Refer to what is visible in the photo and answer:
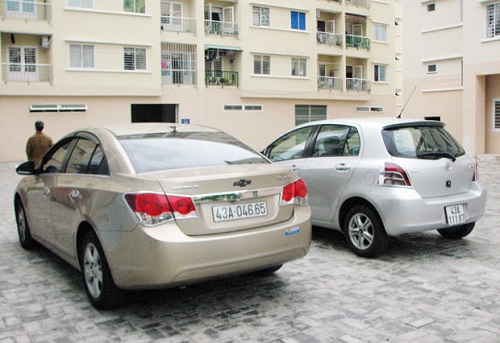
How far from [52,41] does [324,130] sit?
80.7 ft

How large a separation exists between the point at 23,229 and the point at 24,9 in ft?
81.6

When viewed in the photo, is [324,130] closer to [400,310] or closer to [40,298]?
[400,310]

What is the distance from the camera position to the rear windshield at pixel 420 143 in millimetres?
6262

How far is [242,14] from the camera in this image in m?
34.9

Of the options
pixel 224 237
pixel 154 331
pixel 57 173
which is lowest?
pixel 154 331

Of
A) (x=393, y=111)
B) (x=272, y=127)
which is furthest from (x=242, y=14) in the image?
(x=393, y=111)

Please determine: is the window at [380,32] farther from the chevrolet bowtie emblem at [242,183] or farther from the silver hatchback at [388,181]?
the chevrolet bowtie emblem at [242,183]

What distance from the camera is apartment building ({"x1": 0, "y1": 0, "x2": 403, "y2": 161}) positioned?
28469mm

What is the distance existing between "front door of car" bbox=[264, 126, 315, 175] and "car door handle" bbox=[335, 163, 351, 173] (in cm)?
71

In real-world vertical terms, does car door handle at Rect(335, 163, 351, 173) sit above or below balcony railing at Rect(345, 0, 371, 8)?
below

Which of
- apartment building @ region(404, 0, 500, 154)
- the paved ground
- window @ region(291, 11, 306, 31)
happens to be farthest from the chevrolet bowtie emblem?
window @ region(291, 11, 306, 31)

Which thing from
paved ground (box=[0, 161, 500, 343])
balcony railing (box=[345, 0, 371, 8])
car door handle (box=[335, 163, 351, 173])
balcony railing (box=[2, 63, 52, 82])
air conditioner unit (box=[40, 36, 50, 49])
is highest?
balcony railing (box=[345, 0, 371, 8])

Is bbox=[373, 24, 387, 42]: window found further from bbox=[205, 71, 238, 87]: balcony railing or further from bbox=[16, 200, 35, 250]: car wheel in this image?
bbox=[16, 200, 35, 250]: car wheel

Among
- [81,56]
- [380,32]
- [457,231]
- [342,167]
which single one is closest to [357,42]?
[380,32]
